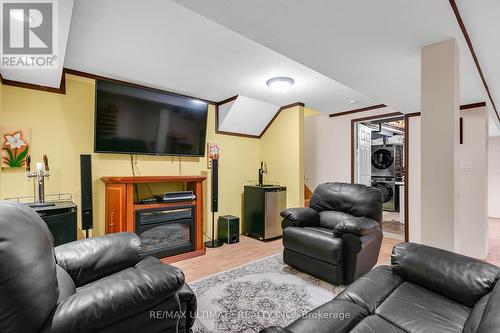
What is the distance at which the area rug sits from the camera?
185 cm

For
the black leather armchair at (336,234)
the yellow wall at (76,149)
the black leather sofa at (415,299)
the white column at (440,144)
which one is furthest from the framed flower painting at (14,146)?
the white column at (440,144)

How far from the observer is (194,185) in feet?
11.4


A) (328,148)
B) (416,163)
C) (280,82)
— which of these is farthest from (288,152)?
(416,163)

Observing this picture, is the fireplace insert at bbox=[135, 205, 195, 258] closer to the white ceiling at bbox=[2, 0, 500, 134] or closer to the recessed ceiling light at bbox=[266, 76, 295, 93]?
the white ceiling at bbox=[2, 0, 500, 134]

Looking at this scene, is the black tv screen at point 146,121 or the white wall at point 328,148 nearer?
the black tv screen at point 146,121

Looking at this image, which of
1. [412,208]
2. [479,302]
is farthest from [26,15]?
[412,208]

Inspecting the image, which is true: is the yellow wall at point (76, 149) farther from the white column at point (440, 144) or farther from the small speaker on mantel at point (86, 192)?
the white column at point (440, 144)

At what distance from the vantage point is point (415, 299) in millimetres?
1349

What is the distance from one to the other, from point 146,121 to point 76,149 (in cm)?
85

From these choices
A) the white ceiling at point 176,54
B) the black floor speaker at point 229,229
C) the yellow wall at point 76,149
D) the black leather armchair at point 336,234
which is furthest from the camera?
the black floor speaker at point 229,229

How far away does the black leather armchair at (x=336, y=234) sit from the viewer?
2.37m

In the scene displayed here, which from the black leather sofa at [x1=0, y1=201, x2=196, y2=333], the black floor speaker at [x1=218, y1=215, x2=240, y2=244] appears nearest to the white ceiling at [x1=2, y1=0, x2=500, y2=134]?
the black leather sofa at [x1=0, y1=201, x2=196, y2=333]

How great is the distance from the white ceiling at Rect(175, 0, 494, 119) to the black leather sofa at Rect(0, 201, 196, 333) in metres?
1.40

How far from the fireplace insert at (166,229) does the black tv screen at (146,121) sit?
812mm
